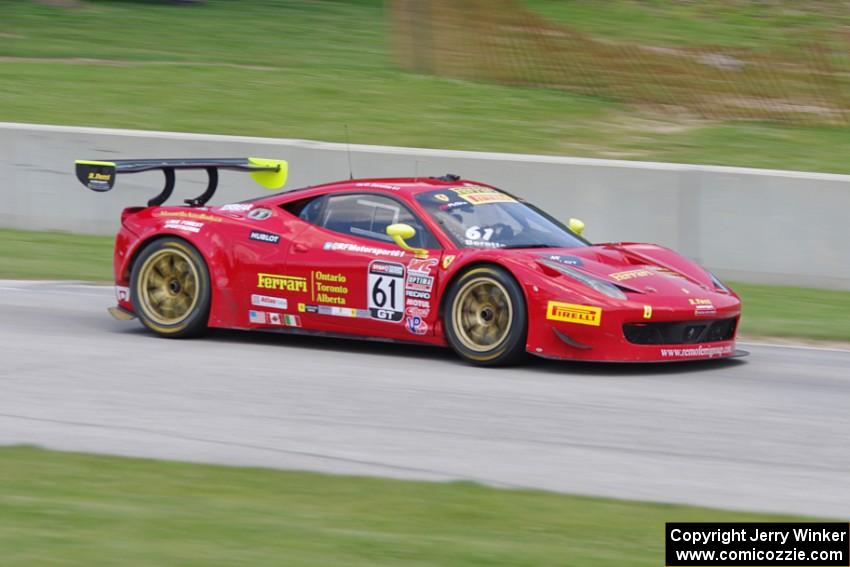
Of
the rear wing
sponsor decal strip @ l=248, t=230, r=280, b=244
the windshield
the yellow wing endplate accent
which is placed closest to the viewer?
the windshield

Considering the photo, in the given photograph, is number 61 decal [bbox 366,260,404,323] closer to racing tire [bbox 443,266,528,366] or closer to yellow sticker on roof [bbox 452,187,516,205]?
racing tire [bbox 443,266,528,366]

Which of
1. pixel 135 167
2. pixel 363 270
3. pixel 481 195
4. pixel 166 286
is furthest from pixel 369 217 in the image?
pixel 135 167

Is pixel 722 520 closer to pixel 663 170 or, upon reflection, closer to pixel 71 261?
pixel 663 170

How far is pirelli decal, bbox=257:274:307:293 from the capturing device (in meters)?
9.83

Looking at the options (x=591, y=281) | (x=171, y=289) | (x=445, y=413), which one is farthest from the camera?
(x=171, y=289)

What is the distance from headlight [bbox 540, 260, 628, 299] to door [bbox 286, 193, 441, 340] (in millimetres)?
824

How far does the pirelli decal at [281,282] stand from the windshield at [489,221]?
1.02 metres

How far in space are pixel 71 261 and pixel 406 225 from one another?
18.0 ft

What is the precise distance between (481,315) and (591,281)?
76cm

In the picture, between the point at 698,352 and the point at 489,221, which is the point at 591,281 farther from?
the point at 489,221

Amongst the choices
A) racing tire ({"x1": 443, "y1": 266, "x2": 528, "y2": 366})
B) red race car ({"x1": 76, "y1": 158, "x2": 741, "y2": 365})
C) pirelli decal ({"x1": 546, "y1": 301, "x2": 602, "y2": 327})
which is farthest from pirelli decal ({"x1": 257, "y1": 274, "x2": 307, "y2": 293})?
pirelli decal ({"x1": 546, "y1": 301, "x2": 602, "y2": 327})

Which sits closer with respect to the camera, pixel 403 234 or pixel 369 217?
pixel 403 234

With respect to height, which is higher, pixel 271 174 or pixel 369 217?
pixel 271 174

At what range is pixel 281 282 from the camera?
9891 millimetres
